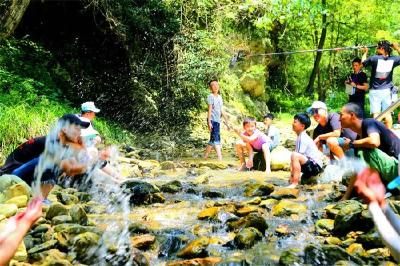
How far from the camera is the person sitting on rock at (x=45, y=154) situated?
5.56 meters

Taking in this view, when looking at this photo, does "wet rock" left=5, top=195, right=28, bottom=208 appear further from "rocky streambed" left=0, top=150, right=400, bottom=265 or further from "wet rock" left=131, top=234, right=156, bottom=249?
"wet rock" left=131, top=234, right=156, bottom=249

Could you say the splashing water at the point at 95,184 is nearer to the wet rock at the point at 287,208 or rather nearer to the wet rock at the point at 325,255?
the wet rock at the point at 325,255

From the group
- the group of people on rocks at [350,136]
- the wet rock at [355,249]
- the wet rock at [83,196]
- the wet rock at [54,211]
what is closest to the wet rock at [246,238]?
the wet rock at [355,249]

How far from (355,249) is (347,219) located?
49 cm

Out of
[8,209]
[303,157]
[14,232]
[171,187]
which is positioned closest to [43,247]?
[8,209]

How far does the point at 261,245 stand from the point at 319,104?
3.61m

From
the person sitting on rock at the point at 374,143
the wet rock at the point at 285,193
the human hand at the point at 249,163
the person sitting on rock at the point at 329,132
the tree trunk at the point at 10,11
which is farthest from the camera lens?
the tree trunk at the point at 10,11

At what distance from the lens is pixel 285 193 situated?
6871 millimetres

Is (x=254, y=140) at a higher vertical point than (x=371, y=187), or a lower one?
lower

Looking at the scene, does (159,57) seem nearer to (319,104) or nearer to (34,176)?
(319,104)

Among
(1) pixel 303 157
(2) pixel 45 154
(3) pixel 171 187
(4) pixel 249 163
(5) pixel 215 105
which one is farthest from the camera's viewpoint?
(5) pixel 215 105

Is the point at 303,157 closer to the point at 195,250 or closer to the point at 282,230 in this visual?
the point at 282,230

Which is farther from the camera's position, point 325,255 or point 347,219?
point 347,219

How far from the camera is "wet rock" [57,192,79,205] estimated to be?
661 centimetres
